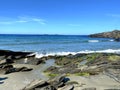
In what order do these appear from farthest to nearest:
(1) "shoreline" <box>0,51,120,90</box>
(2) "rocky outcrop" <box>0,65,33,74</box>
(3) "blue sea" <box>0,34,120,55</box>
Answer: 1. (3) "blue sea" <box>0,34,120,55</box>
2. (2) "rocky outcrop" <box>0,65,33,74</box>
3. (1) "shoreline" <box>0,51,120,90</box>

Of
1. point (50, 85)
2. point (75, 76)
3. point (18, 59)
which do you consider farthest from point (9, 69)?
point (50, 85)

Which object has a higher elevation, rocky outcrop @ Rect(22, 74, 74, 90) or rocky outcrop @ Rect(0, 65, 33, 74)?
rocky outcrop @ Rect(22, 74, 74, 90)

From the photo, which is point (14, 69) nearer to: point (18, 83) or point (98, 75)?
point (18, 83)

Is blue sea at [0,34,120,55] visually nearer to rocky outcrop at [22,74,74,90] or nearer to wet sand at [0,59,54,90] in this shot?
wet sand at [0,59,54,90]

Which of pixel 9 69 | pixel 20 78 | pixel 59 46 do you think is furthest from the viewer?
pixel 59 46

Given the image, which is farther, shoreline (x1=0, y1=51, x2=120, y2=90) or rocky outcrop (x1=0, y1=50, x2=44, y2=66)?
rocky outcrop (x1=0, y1=50, x2=44, y2=66)

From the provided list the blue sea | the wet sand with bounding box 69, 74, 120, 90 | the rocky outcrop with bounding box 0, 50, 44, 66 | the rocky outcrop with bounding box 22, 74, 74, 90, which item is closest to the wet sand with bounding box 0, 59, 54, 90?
the rocky outcrop with bounding box 22, 74, 74, 90

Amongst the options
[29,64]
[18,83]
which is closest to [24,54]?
[29,64]

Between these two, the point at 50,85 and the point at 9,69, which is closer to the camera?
the point at 50,85

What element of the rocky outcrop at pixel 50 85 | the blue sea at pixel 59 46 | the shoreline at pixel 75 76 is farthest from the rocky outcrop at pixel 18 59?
the rocky outcrop at pixel 50 85

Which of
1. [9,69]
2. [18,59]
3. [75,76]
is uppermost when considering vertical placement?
[9,69]

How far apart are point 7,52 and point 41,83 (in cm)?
2093

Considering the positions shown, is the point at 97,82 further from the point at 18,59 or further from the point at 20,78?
the point at 18,59

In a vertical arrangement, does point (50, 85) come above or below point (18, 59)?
above
